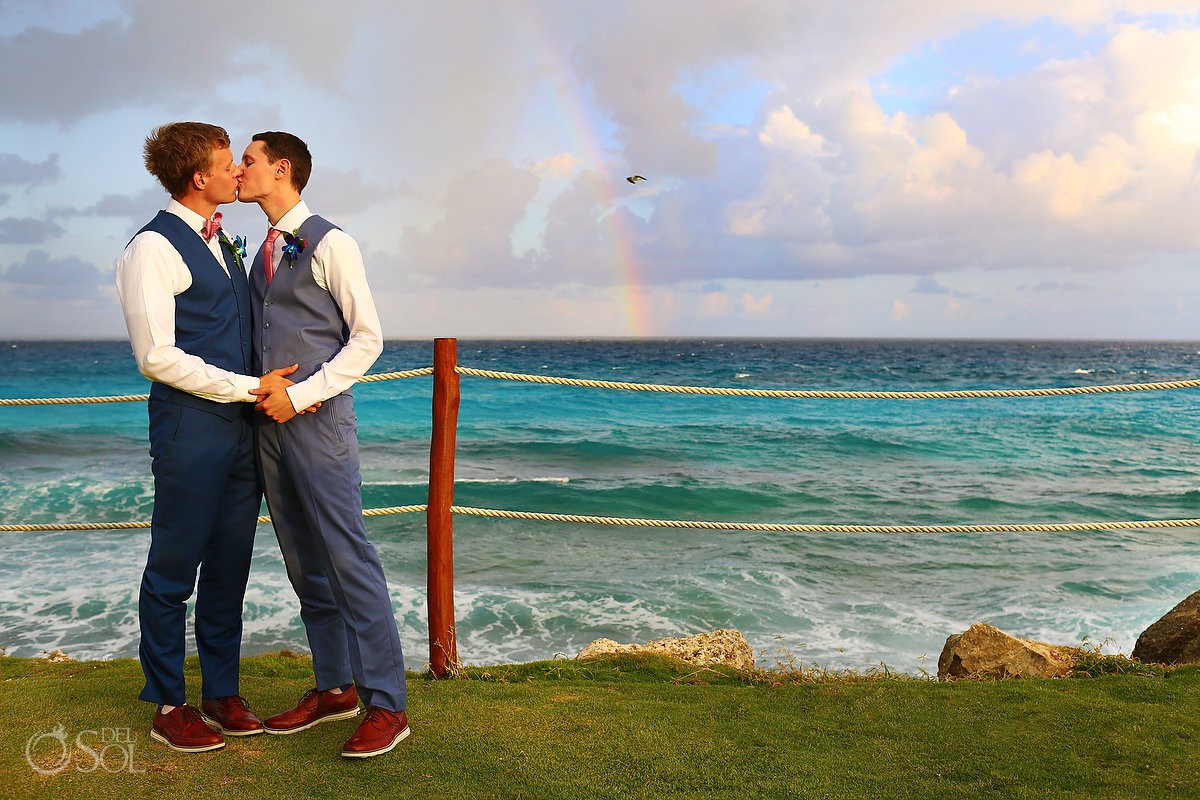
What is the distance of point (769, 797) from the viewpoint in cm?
200

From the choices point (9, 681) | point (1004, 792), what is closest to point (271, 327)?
point (9, 681)

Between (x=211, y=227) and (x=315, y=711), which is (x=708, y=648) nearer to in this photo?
(x=315, y=711)

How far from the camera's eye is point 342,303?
222cm

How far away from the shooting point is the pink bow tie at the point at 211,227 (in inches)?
87.4

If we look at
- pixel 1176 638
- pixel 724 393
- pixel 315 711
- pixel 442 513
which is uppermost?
pixel 724 393

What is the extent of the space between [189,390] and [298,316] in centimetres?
33

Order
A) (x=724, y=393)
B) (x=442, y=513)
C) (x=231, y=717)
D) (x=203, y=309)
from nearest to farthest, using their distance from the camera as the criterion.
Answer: (x=203, y=309) → (x=231, y=717) → (x=442, y=513) → (x=724, y=393)

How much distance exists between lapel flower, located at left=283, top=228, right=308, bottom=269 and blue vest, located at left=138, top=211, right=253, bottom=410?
7.4 inches

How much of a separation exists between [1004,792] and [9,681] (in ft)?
10.1

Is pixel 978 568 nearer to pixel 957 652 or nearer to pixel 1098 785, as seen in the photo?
pixel 957 652

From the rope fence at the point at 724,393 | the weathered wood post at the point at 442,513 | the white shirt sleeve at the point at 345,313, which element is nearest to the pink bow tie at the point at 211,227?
the white shirt sleeve at the point at 345,313

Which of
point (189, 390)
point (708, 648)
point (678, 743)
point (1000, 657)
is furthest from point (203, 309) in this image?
point (1000, 657)

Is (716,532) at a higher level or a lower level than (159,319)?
lower

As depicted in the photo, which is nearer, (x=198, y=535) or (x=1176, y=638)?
(x=198, y=535)
